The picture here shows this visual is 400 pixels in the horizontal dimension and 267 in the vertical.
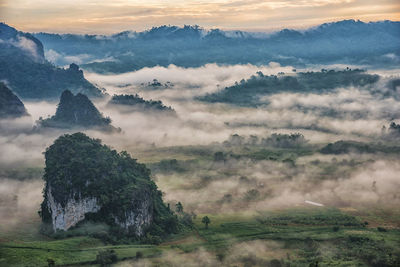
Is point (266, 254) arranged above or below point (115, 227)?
below

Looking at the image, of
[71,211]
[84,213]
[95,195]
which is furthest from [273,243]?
[71,211]

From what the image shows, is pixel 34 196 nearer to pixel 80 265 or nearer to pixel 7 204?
pixel 7 204

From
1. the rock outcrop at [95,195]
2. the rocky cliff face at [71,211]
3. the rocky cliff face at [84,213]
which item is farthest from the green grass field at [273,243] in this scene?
the rock outcrop at [95,195]

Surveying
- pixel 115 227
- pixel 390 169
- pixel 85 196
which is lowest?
pixel 390 169

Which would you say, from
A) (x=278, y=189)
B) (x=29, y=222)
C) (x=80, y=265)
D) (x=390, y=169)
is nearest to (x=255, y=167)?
(x=278, y=189)

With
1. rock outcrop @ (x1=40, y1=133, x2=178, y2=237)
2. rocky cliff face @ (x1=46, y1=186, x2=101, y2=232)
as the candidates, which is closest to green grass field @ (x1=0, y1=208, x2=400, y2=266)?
rocky cliff face @ (x1=46, y1=186, x2=101, y2=232)

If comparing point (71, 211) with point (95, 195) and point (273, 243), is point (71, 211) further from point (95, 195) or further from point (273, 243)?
point (273, 243)

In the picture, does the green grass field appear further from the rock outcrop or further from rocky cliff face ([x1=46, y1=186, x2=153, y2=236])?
the rock outcrop

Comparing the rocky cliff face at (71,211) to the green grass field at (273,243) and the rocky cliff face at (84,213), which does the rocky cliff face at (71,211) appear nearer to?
the rocky cliff face at (84,213)
